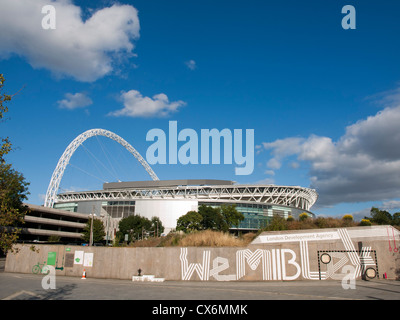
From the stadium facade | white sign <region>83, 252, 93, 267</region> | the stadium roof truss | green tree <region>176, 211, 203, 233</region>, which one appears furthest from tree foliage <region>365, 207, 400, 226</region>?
the stadium roof truss

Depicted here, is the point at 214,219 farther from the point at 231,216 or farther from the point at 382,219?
the point at 382,219

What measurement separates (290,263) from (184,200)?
8146cm

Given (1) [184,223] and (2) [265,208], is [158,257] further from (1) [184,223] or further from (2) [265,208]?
(2) [265,208]

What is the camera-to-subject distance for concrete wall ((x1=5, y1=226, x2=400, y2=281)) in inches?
782

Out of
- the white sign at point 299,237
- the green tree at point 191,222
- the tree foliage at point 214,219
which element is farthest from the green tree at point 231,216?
the white sign at point 299,237

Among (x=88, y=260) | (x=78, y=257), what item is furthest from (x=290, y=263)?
(x=78, y=257)

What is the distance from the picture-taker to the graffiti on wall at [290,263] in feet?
65.7

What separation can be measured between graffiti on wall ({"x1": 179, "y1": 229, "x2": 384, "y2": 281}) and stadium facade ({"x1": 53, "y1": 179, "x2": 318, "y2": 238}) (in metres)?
68.9

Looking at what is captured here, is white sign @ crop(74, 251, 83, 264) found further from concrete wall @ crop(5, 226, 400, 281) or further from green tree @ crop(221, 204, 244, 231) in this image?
green tree @ crop(221, 204, 244, 231)

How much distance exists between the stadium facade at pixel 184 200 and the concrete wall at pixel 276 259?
224ft

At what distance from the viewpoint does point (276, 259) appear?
21.1 m

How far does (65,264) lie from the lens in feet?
81.7
